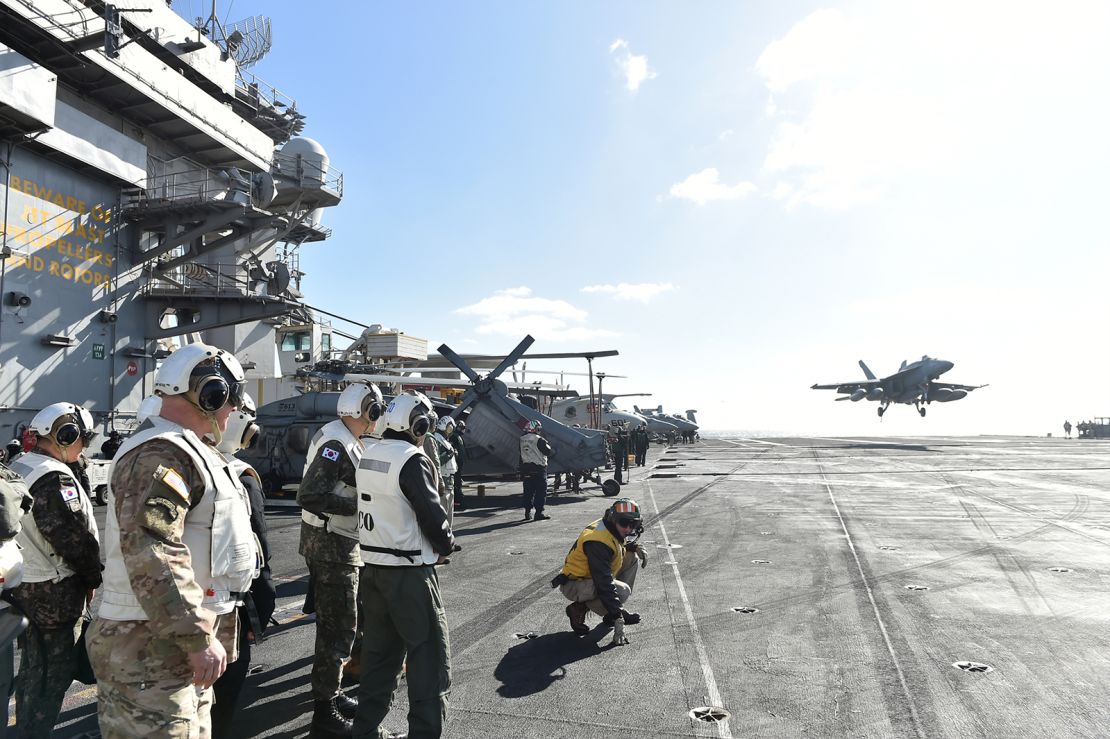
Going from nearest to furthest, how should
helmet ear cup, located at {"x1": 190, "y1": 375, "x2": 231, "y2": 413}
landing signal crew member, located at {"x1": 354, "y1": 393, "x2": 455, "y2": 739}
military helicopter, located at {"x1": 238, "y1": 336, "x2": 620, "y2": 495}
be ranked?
helmet ear cup, located at {"x1": 190, "y1": 375, "x2": 231, "y2": 413} → landing signal crew member, located at {"x1": 354, "y1": 393, "x2": 455, "y2": 739} → military helicopter, located at {"x1": 238, "y1": 336, "x2": 620, "y2": 495}

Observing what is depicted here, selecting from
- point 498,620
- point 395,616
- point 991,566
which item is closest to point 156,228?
point 498,620

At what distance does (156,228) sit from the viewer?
75.0 ft

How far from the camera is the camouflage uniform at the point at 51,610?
370 cm

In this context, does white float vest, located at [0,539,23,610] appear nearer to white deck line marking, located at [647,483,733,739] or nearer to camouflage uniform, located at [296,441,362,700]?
camouflage uniform, located at [296,441,362,700]

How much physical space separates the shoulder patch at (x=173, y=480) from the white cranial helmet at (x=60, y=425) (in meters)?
2.03

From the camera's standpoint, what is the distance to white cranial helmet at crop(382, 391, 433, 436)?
4348 millimetres

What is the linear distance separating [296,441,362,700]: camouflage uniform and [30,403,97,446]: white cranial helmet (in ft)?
4.56

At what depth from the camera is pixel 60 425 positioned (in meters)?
4.17

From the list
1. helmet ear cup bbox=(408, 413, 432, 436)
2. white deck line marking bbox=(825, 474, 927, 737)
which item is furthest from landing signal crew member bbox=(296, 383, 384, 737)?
white deck line marking bbox=(825, 474, 927, 737)

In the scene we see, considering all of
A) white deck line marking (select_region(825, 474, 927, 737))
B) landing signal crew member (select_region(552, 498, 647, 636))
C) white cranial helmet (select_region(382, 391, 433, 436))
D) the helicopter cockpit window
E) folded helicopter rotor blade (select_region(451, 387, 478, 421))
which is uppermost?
the helicopter cockpit window

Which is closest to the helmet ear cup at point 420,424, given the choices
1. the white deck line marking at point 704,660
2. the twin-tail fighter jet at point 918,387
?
the white deck line marking at point 704,660

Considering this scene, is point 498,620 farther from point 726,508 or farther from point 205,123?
point 205,123

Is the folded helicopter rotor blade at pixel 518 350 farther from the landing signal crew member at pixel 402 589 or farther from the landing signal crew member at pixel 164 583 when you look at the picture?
the landing signal crew member at pixel 164 583

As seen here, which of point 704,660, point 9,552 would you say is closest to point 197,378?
point 9,552
